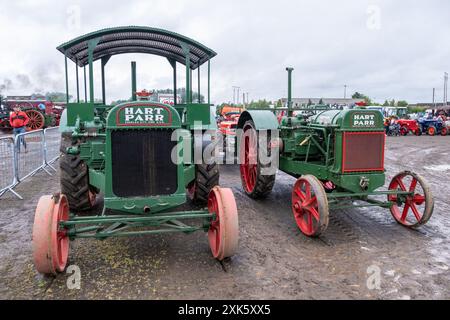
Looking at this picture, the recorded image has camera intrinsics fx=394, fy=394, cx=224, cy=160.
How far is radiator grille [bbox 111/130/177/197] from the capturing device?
373 centimetres

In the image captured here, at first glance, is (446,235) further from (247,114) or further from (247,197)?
(247,114)

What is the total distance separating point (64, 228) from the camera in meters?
3.61

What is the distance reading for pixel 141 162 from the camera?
12.4ft

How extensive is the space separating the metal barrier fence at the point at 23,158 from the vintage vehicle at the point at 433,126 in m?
22.5

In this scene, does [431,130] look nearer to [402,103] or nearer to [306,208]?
[306,208]

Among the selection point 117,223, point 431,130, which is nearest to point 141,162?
point 117,223

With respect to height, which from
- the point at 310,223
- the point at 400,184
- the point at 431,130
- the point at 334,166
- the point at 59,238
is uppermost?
the point at 431,130

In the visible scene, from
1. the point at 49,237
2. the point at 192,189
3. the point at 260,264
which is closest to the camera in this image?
the point at 49,237

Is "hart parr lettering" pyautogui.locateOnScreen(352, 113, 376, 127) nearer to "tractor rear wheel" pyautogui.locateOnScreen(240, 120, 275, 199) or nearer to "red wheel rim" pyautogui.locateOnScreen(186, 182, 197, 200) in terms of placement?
"tractor rear wheel" pyautogui.locateOnScreen(240, 120, 275, 199)

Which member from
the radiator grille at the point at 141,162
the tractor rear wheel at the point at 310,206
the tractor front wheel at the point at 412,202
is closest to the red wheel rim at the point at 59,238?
the radiator grille at the point at 141,162

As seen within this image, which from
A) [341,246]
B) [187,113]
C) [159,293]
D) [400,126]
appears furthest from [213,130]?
[400,126]

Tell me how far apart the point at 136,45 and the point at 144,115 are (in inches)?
111

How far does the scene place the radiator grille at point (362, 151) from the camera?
15.6 ft

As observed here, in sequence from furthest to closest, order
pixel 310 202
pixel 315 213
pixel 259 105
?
pixel 259 105 → pixel 310 202 → pixel 315 213
